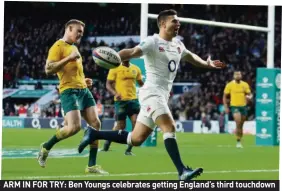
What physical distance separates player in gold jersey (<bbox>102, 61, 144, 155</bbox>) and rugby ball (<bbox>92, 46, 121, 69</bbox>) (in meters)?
4.57

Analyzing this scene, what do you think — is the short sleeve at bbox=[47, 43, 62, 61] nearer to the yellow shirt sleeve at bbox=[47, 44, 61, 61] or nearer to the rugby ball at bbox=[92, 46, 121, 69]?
the yellow shirt sleeve at bbox=[47, 44, 61, 61]

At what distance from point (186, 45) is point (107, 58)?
503 inches

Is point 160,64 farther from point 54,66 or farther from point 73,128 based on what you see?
point 73,128

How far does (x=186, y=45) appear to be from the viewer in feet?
65.7

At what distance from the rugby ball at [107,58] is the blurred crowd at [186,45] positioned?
17.3ft

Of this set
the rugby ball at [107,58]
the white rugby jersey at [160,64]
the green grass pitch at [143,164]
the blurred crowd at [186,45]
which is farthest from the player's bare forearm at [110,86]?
the rugby ball at [107,58]

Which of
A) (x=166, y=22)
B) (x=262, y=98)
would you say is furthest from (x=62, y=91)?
(x=262, y=98)

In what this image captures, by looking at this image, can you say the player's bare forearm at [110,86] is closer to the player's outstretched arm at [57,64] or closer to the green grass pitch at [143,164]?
the green grass pitch at [143,164]

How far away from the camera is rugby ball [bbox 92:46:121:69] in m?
7.34

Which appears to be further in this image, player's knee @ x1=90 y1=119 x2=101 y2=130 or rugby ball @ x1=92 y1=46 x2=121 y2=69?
player's knee @ x1=90 y1=119 x2=101 y2=130

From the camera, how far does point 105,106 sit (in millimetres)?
21297

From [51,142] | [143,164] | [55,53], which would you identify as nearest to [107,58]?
[55,53]

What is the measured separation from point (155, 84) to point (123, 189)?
1.16 m

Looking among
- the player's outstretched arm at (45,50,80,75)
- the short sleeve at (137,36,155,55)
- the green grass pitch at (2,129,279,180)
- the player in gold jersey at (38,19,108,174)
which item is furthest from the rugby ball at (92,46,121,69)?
the green grass pitch at (2,129,279,180)
